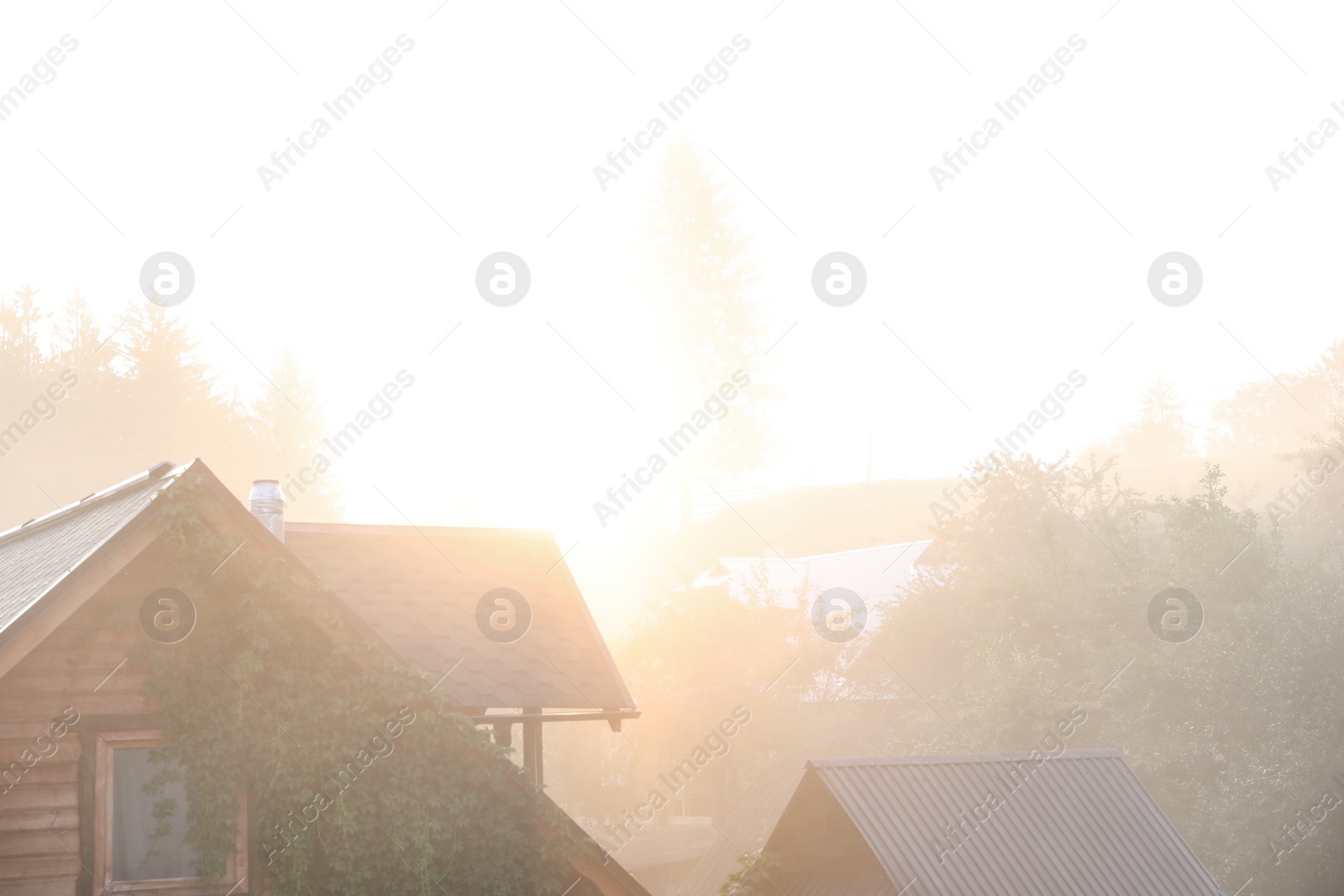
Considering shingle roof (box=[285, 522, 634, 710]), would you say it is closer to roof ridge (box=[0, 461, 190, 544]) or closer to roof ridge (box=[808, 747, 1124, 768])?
roof ridge (box=[0, 461, 190, 544])

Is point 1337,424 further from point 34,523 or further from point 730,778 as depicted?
point 34,523

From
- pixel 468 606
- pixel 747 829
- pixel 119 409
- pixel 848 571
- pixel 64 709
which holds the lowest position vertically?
pixel 64 709

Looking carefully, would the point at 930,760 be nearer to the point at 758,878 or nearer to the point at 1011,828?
the point at 1011,828

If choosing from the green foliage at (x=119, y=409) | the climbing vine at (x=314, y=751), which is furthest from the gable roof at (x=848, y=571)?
the climbing vine at (x=314, y=751)

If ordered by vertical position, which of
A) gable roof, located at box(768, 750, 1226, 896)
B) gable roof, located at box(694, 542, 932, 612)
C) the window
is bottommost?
gable roof, located at box(768, 750, 1226, 896)

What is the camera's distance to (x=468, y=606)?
13.5m

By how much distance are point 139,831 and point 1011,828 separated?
12.6m

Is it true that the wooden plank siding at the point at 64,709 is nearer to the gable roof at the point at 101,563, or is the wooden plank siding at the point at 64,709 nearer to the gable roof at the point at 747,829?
the gable roof at the point at 101,563

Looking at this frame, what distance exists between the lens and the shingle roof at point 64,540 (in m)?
9.88

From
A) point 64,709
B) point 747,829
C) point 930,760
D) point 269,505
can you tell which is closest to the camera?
point 64,709

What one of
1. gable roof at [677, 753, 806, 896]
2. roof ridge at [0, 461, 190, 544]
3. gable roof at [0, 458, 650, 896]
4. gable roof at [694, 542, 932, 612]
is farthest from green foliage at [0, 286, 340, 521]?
gable roof at [0, 458, 650, 896]

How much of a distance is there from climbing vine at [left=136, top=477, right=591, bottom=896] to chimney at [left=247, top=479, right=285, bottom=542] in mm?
2257

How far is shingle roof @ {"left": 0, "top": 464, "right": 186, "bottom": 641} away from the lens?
32.4 feet

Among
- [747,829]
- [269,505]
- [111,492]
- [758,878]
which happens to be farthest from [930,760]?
[111,492]
